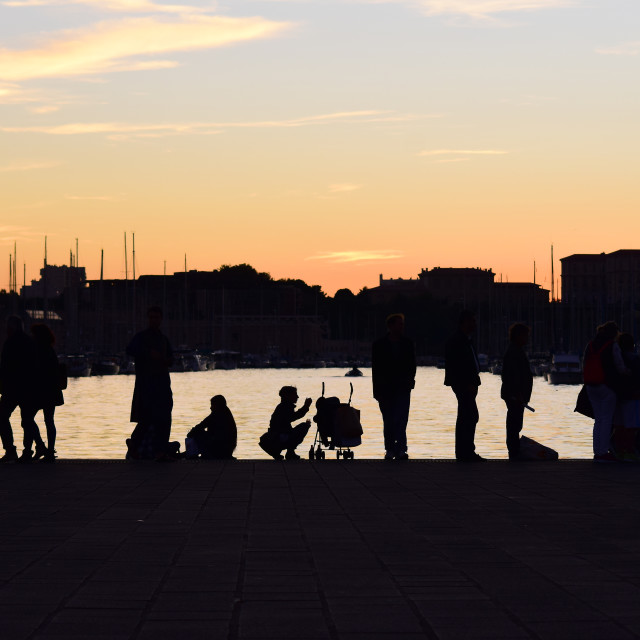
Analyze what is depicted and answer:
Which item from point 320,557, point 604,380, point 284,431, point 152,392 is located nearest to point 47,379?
point 152,392

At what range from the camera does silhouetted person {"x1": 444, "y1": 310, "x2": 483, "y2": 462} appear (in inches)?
683

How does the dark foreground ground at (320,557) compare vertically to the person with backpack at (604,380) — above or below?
below

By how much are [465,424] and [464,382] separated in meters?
0.52

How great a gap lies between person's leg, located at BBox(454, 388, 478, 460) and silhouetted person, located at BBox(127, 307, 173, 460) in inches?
140

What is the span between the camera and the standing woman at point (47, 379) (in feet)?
57.1

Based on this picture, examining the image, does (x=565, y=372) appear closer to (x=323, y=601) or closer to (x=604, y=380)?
Answer: (x=604, y=380)

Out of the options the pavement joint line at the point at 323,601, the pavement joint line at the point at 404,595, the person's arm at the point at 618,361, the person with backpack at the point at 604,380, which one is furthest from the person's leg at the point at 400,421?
the pavement joint line at the point at 323,601

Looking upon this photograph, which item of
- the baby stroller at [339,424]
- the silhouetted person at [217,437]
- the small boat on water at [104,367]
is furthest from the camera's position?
the small boat on water at [104,367]

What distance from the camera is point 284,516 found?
11109 mm

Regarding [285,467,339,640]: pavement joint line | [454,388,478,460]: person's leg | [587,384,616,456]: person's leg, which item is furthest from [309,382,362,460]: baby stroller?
[285,467,339,640]: pavement joint line

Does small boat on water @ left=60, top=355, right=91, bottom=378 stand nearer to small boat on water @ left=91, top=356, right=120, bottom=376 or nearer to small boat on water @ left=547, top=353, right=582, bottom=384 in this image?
small boat on water @ left=91, top=356, right=120, bottom=376

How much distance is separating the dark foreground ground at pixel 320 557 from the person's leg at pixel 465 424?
2.40m

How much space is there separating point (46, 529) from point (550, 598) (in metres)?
4.30

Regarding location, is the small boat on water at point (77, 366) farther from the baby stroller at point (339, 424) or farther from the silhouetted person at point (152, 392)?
the silhouetted person at point (152, 392)
